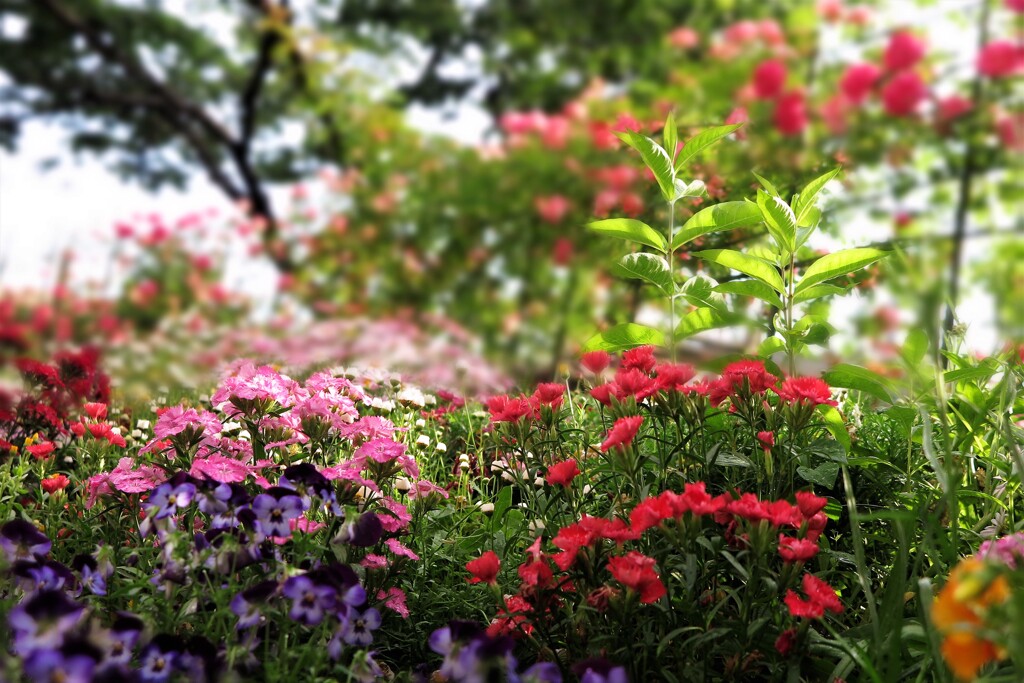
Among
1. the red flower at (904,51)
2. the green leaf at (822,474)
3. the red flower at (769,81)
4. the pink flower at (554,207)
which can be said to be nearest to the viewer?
the green leaf at (822,474)

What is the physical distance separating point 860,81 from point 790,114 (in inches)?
15.7

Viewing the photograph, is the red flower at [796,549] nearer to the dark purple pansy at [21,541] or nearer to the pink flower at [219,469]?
the pink flower at [219,469]

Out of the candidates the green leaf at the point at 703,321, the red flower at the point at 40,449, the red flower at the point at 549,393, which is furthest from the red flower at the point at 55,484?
the green leaf at the point at 703,321

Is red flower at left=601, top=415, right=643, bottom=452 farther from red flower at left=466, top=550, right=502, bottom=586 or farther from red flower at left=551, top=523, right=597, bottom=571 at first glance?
red flower at left=466, top=550, right=502, bottom=586

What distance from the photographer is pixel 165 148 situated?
1002cm

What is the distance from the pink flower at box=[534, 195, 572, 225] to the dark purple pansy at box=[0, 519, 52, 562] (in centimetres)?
452

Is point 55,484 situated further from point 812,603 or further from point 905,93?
point 905,93

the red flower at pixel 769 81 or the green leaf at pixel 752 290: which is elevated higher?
the red flower at pixel 769 81

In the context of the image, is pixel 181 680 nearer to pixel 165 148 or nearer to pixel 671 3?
pixel 671 3

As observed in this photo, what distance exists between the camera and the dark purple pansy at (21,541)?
1.18 meters

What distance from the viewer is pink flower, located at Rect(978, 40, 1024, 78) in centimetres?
398

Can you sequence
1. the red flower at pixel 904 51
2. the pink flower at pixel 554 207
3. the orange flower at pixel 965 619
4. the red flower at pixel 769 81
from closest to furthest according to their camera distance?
1. the orange flower at pixel 965 619
2. the red flower at pixel 904 51
3. the red flower at pixel 769 81
4. the pink flower at pixel 554 207

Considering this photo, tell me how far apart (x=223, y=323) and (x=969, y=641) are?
671 centimetres

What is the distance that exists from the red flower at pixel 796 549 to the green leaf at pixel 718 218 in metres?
0.61
